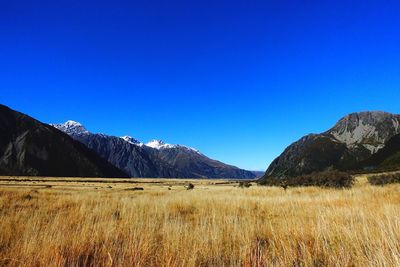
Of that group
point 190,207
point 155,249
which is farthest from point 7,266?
point 190,207

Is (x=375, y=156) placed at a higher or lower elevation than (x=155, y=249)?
higher

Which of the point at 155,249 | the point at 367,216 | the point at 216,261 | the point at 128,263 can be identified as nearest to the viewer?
the point at 128,263

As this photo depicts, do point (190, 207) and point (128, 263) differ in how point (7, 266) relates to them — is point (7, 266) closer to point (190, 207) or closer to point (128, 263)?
point (128, 263)

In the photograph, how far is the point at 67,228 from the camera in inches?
292

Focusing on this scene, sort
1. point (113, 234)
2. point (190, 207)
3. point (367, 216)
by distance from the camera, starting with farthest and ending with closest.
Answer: point (190, 207), point (367, 216), point (113, 234)

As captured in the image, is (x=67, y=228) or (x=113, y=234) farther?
(x=67, y=228)

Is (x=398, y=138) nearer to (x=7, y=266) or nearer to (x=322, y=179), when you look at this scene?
(x=322, y=179)

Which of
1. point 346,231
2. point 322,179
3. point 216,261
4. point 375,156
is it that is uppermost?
point 375,156

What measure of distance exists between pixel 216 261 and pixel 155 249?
1.23m

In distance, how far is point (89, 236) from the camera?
6.38 meters

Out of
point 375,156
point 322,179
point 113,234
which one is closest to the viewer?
point 113,234

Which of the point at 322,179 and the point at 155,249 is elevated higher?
the point at 322,179

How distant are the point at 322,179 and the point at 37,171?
195440 millimetres

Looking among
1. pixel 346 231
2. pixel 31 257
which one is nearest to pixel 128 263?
pixel 31 257
